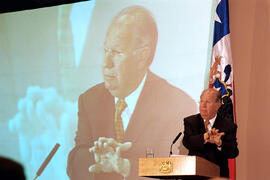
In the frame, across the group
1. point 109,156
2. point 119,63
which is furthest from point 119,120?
point 119,63

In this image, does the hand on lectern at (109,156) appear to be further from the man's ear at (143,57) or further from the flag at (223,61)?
the flag at (223,61)

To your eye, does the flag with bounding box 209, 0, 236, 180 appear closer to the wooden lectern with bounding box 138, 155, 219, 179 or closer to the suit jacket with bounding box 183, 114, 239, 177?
the suit jacket with bounding box 183, 114, 239, 177

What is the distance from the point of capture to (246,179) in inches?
190

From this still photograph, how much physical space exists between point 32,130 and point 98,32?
1.66 m

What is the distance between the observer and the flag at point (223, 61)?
4.65 meters

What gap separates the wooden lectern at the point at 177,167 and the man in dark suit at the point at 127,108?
78.4 inches

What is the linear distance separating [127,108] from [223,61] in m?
1.39

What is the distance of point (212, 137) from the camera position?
3309 millimetres

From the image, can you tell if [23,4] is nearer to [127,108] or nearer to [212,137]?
[127,108]

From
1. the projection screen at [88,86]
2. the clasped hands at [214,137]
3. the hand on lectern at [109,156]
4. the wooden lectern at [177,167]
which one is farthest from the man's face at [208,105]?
the hand on lectern at [109,156]

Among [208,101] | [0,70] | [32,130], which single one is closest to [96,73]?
[32,130]

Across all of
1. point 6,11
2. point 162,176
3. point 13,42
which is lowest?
point 162,176

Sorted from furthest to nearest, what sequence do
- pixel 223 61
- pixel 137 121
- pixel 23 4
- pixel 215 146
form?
pixel 23 4, pixel 137 121, pixel 223 61, pixel 215 146

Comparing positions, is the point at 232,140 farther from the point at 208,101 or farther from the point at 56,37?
the point at 56,37
